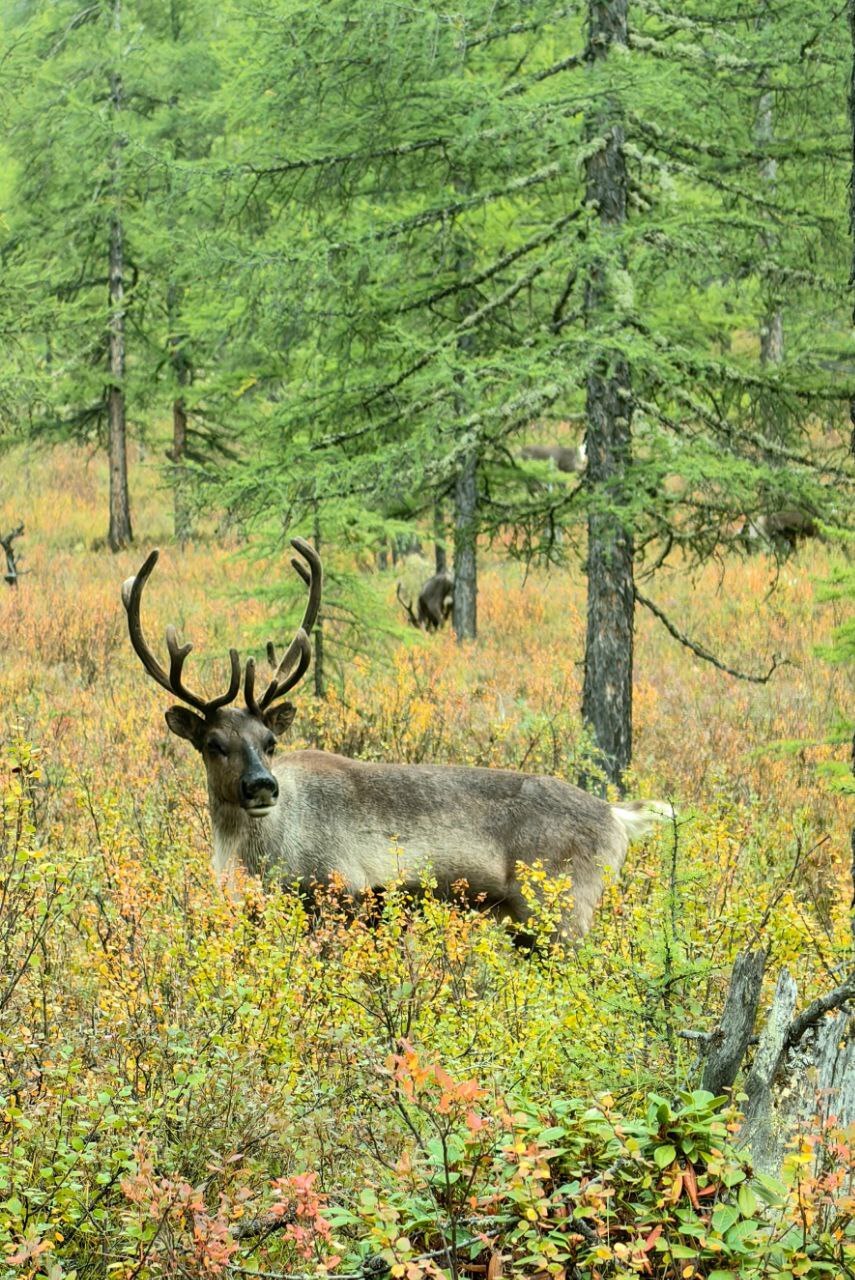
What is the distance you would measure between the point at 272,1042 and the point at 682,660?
11.4m

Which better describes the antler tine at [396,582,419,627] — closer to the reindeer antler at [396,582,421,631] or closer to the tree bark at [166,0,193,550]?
the reindeer antler at [396,582,421,631]

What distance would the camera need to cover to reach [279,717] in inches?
287

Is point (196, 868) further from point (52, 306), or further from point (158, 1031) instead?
point (52, 306)

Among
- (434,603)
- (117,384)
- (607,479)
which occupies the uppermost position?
(607,479)

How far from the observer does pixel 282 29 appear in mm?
8930

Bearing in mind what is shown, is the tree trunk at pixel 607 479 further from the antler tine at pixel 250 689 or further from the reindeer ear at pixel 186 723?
the reindeer ear at pixel 186 723

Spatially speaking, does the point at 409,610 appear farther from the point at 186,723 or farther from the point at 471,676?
the point at 186,723

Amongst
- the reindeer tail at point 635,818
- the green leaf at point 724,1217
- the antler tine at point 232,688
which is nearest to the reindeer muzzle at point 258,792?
the antler tine at point 232,688

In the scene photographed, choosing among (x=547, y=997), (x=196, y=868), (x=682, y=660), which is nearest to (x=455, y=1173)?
(x=547, y=997)

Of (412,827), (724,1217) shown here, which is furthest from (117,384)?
(724,1217)

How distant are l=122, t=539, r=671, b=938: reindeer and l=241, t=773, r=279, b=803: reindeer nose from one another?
0.40 feet

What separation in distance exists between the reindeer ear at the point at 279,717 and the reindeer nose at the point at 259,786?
537 millimetres

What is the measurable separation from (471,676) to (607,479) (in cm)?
548

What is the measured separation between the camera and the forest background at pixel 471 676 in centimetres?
338
